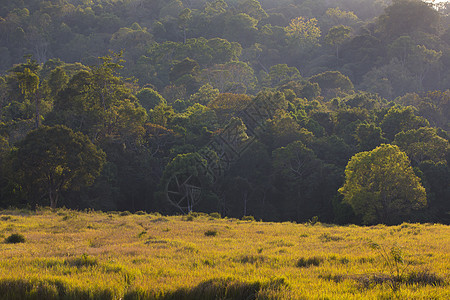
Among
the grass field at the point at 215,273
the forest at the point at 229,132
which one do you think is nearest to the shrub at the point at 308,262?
the grass field at the point at 215,273

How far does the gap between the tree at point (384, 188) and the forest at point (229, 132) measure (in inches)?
5.4

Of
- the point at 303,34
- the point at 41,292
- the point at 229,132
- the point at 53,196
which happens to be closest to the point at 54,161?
the point at 53,196

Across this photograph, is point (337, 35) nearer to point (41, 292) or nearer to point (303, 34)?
point (303, 34)

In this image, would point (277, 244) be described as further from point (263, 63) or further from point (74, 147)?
point (263, 63)

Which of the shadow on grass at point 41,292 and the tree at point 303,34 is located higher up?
the tree at point 303,34

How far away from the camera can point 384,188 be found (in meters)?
36.7

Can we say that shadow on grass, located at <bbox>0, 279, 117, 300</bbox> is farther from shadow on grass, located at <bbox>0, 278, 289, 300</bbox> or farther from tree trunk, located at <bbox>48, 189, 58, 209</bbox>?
tree trunk, located at <bbox>48, 189, 58, 209</bbox>

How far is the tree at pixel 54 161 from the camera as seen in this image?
113 ft

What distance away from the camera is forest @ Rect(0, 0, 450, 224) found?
3716 cm

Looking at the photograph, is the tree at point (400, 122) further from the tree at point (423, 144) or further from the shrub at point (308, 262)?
the shrub at point (308, 262)

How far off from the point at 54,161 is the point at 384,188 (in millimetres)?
33529

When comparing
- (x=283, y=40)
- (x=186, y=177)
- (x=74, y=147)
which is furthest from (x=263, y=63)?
(x=74, y=147)

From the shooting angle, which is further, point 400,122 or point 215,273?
point 400,122

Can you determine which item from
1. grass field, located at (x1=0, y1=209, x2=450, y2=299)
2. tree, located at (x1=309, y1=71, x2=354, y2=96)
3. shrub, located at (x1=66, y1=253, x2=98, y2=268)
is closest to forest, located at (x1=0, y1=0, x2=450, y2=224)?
tree, located at (x1=309, y1=71, x2=354, y2=96)
